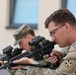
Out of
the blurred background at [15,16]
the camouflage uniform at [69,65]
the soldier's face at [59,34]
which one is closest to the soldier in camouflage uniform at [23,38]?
the soldier's face at [59,34]

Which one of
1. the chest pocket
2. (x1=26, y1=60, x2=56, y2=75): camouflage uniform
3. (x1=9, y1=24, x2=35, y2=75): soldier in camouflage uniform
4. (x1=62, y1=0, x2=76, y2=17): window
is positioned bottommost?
(x1=26, y1=60, x2=56, y2=75): camouflage uniform

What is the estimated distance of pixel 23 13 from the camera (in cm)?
934

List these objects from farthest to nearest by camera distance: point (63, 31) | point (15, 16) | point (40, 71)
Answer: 1. point (15, 16)
2. point (40, 71)
3. point (63, 31)

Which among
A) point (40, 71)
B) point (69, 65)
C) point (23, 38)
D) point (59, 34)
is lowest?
point (40, 71)

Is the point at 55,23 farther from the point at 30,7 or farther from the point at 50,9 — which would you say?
the point at 30,7

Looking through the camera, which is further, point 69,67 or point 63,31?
point 63,31

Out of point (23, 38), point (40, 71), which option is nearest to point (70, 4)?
point (23, 38)

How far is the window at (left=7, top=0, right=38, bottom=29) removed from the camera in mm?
9078

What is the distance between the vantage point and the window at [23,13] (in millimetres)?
9078

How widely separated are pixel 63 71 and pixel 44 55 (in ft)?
1.66

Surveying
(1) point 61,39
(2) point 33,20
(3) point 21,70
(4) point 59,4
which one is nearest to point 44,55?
(1) point 61,39

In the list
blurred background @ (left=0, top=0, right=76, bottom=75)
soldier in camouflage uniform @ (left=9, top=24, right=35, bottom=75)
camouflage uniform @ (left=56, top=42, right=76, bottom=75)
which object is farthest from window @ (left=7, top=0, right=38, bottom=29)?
camouflage uniform @ (left=56, top=42, right=76, bottom=75)

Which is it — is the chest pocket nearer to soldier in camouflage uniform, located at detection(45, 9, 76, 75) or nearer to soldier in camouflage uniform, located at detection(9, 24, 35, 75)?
soldier in camouflage uniform, located at detection(45, 9, 76, 75)

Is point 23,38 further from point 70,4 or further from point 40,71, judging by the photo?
point 70,4
